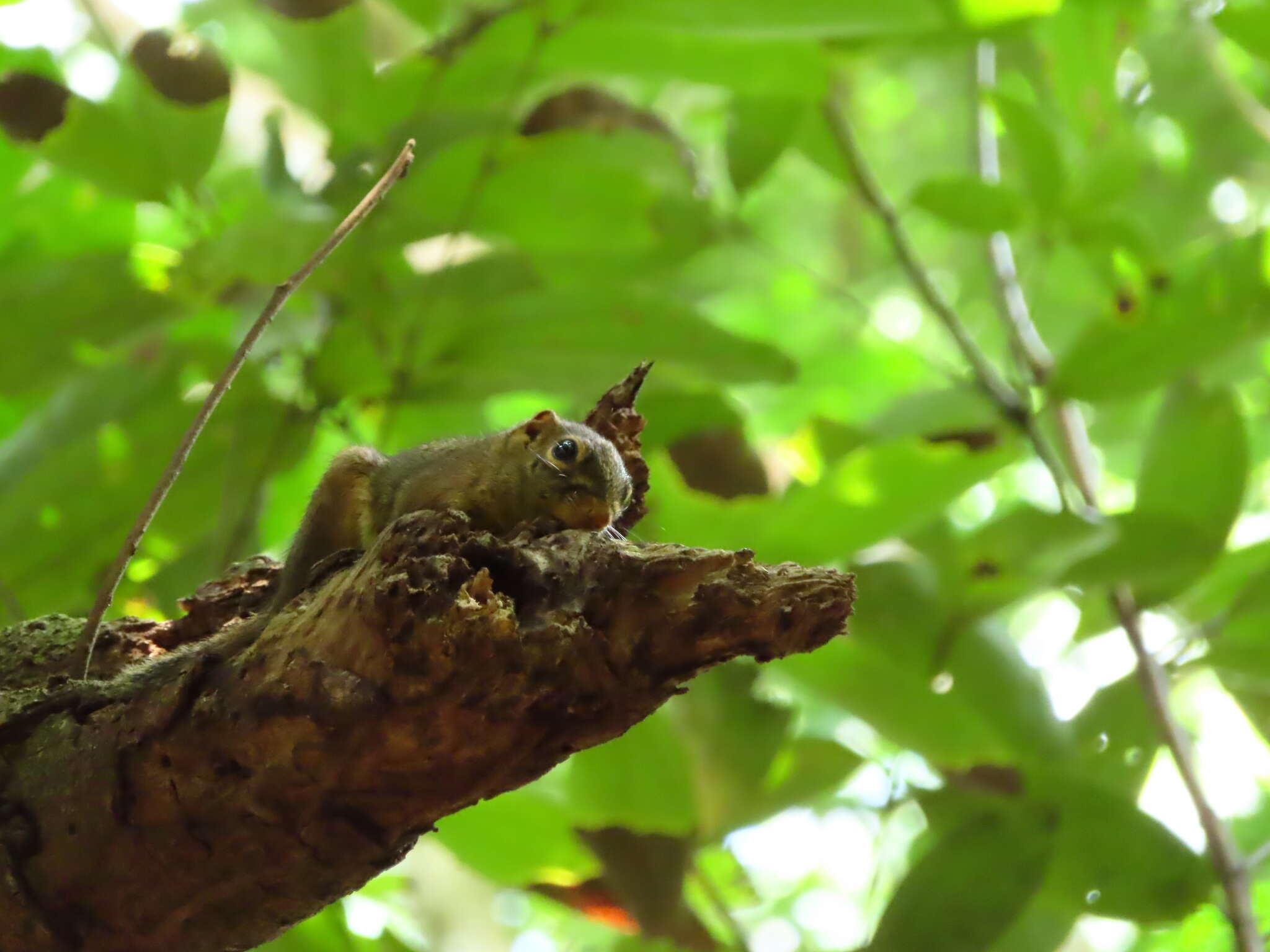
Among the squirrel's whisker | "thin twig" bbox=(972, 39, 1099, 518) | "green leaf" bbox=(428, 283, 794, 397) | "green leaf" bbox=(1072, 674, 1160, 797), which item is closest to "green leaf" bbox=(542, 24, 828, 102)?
"green leaf" bbox=(428, 283, 794, 397)

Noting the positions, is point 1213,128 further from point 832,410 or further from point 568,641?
→ point 568,641

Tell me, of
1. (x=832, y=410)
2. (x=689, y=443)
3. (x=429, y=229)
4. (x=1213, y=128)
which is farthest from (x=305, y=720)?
(x=1213, y=128)

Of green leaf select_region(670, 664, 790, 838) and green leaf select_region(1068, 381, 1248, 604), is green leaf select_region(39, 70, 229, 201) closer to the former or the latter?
green leaf select_region(670, 664, 790, 838)

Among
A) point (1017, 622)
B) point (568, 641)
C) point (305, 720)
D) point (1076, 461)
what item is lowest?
point (1017, 622)

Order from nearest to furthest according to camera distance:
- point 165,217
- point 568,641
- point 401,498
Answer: point 568,641 < point 401,498 < point 165,217

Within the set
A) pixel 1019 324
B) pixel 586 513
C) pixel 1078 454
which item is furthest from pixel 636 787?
pixel 1019 324

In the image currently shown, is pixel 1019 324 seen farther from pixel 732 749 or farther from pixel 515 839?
pixel 515 839
